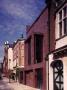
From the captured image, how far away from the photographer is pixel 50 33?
26.8m

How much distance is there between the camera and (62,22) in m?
23.1

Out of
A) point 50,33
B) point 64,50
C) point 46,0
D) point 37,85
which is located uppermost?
point 46,0

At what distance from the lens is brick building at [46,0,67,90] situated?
72.1 ft

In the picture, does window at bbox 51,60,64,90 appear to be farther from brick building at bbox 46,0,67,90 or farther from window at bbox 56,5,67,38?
window at bbox 56,5,67,38

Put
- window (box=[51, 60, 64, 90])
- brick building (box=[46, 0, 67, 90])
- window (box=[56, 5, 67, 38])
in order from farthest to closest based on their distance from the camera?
window (box=[51, 60, 64, 90]) → window (box=[56, 5, 67, 38]) → brick building (box=[46, 0, 67, 90])

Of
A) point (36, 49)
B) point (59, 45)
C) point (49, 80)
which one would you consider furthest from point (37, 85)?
point (59, 45)

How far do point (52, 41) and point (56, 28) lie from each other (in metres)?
1.80

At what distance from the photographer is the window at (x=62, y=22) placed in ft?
74.5

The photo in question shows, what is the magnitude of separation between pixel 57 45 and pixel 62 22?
85.8 inches

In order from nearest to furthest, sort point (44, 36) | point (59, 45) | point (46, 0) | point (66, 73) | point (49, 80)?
1. point (66, 73)
2. point (59, 45)
3. point (49, 80)
4. point (46, 0)
5. point (44, 36)

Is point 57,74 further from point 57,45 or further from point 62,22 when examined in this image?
A: point 62,22

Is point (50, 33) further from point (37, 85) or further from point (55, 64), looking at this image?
point (37, 85)

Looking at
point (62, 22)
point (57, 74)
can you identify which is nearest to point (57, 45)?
point (62, 22)

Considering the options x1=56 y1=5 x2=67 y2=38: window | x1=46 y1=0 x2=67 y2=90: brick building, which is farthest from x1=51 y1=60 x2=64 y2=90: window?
x1=56 y1=5 x2=67 y2=38: window
